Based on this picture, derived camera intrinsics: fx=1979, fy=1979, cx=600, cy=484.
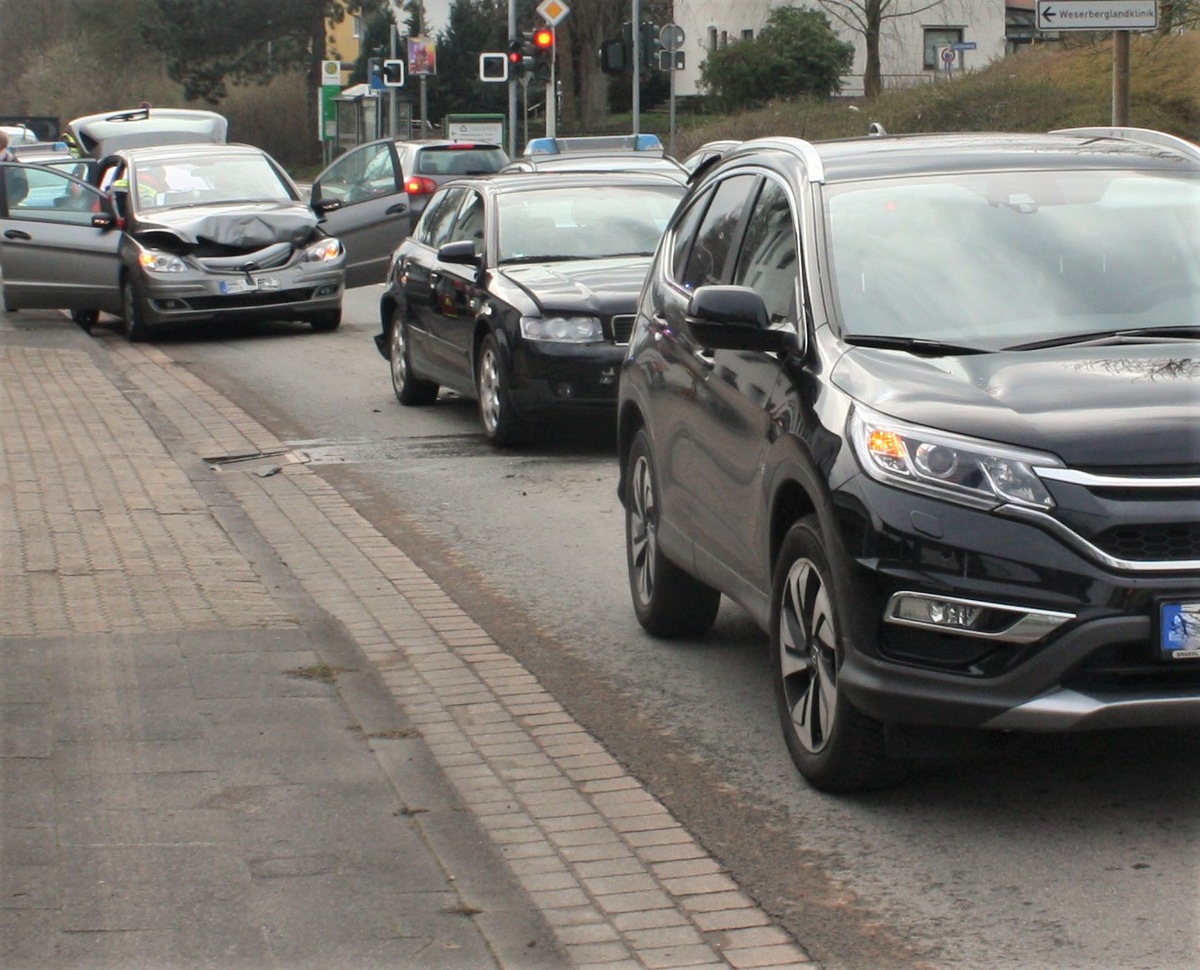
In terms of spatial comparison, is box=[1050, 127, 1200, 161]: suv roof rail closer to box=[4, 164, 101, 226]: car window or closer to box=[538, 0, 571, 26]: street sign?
box=[4, 164, 101, 226]: car window

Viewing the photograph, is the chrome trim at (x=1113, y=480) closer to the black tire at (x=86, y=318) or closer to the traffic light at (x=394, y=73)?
the black tire at (x=86, y=318)

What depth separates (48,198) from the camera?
20.6 m

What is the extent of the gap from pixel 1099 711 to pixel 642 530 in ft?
9.65

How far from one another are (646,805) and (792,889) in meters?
0.74

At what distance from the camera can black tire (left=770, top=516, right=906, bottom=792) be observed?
16.9 ft

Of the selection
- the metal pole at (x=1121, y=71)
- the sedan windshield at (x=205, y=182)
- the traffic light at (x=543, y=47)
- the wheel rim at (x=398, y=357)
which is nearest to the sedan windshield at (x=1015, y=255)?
the metal pole at (x=1121, y=71)

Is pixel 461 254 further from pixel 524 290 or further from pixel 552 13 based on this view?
pixel 552 13

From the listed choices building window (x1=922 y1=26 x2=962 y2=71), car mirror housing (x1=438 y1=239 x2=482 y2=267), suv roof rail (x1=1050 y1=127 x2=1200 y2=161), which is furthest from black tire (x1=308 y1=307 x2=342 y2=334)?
building window (x1=922 y1=26 x2=962 y2=71)

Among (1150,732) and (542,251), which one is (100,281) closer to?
(542,251)

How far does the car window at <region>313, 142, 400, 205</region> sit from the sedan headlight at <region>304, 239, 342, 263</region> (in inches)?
139

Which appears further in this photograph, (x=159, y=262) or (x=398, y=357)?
(x=159, y=262)

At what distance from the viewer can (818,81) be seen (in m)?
63.5

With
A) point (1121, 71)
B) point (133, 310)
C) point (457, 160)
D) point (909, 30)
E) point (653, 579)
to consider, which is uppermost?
point (909, 30)

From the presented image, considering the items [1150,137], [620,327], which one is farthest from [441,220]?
[1150,137]
